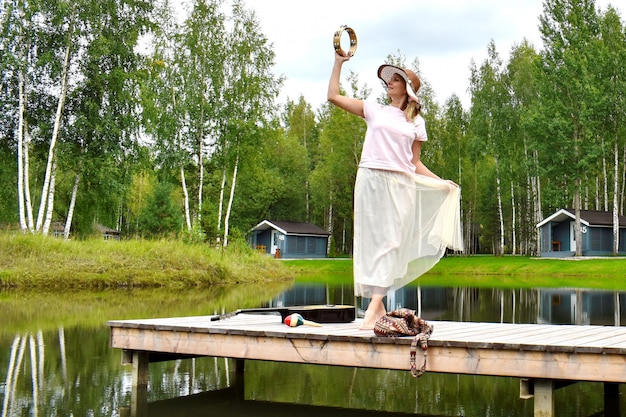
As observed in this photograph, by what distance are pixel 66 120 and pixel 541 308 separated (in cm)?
2057

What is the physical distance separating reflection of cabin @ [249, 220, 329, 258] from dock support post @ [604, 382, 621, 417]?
1981 inches

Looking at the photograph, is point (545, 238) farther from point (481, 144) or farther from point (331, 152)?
point (331, 152)

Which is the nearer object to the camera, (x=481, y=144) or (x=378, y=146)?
(x=378, y=146)

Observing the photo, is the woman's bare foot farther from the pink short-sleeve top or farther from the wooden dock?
the pink short-sleeve top

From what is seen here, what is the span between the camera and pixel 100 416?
6.41 m

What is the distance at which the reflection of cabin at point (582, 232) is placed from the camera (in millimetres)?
46312

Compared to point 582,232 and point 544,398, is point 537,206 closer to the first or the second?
point 582,232

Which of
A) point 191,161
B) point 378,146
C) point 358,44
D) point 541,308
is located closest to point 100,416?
point 378,146

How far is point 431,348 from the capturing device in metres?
5.71

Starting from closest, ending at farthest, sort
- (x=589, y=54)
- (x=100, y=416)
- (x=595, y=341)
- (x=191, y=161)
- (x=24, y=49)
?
(x=595, y=341) → (x=100, y=416) → (x=24, y=49) → (x=191, y=161) → (x=589, y=54)

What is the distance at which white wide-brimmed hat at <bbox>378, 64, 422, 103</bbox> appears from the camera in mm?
6676

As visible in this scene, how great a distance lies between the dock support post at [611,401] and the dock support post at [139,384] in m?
4.24

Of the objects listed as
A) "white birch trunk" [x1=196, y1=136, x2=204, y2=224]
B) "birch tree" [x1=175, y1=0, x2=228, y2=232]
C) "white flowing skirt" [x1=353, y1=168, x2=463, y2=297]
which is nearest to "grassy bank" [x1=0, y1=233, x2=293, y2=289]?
"white birch trunk" [x1=196, y1=136, x2=204, y2=224]

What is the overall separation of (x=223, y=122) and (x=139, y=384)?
30.4m
